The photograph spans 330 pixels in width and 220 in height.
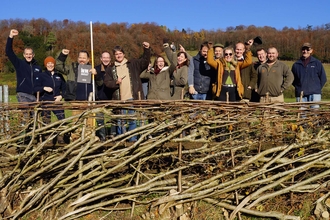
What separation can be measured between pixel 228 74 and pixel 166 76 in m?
1.22

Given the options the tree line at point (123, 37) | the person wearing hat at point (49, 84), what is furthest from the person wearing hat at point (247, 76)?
the tree line at point (123, 37)

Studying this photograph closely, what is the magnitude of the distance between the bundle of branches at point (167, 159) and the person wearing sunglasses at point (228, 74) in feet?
6.25

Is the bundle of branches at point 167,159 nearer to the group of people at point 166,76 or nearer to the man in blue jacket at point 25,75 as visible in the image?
the group of people at point 166,76

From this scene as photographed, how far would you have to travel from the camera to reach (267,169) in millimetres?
4828

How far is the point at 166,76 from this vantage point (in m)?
7.24

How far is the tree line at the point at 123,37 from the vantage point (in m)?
21.2

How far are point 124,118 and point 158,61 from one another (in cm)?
280

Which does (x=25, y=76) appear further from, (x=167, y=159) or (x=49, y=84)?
(x=167, y=159)

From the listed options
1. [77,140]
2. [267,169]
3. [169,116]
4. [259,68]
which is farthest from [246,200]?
[259,68]

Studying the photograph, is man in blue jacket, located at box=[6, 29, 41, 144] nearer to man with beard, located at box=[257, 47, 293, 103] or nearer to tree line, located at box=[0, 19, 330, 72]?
man with beard, located at box=[257, 47, 293, 103]

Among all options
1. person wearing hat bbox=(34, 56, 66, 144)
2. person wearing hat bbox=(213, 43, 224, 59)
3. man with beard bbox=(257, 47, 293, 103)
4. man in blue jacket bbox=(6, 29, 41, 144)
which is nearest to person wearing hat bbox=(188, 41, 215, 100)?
person wearing hat bbox=(213, 43, 224, 59)

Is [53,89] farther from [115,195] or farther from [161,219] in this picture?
[161,219]

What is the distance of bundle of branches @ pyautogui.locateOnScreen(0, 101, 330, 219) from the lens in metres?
4.65

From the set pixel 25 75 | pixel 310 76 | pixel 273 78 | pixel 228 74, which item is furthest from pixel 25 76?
pixel 310 76
